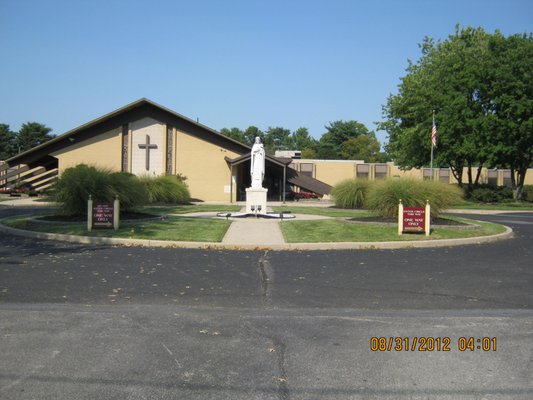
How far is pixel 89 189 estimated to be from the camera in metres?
17.1

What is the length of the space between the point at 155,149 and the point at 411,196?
25.2m

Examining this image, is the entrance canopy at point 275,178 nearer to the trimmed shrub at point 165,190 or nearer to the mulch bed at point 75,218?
the trimmed shrub at point 165,190

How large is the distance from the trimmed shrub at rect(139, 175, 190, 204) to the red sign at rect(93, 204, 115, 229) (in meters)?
15.5

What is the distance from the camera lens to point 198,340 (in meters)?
5.13

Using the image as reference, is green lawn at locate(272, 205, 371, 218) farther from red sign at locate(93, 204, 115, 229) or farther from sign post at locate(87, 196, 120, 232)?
red sign at locate(93, 204, 115, 229)

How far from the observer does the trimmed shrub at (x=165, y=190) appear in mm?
30734

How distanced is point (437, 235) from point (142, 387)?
1217 cm

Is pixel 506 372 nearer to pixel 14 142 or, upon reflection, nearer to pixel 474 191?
pixel 474 191

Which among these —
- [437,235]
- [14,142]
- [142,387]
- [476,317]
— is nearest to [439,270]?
[476,317]

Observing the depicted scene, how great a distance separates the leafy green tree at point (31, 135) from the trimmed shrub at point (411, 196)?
84527mm

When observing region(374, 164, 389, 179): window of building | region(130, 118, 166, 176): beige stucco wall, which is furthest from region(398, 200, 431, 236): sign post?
region(374, 164, 389, 179): window of building

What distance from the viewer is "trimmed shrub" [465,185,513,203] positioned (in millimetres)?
40281

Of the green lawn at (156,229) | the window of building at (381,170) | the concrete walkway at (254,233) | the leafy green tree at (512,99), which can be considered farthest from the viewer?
the window of building at (381,170)

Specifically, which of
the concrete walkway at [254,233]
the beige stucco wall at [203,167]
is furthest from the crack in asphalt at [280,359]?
the beige stucco wall at [203,167]
